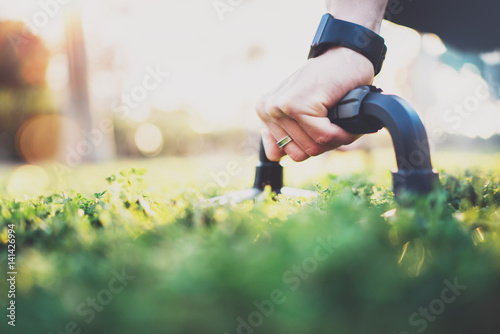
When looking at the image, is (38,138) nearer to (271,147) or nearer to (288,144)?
(271,147)

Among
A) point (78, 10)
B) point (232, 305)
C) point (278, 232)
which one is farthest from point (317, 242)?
point (78, 10)

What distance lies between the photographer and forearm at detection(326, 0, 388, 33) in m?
1.56

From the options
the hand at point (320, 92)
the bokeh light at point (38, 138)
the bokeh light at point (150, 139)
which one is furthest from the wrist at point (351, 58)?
the bokeh light at point (150, 139)

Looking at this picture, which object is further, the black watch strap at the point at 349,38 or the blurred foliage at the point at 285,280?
the black watch strap at the point at 349,38

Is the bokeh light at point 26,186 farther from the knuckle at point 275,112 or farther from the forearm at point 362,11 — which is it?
the forearm at point 362,11

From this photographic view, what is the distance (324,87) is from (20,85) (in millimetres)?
24422

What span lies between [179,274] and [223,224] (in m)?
0.30

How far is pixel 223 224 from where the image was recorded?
92 centimetres

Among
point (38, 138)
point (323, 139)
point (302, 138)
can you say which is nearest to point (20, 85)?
point (38, 138)

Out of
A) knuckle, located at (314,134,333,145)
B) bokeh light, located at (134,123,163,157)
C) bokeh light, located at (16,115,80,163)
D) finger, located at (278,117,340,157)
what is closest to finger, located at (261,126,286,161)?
finger, located at (278,117,340,157)

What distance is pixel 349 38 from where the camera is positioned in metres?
1.50

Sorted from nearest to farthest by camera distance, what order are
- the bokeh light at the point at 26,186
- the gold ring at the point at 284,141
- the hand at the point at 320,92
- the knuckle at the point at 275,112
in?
the hand at the point at 320,92 → the knuckle at the point at 275,112 → the gold ring at the point at 284,141 → the bokeh light at the point at 26,186

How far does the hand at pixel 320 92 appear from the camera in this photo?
1462 mm

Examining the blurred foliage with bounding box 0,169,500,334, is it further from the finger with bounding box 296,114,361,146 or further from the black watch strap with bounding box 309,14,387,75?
the black watch strap with bounding box 309,14,387,75
